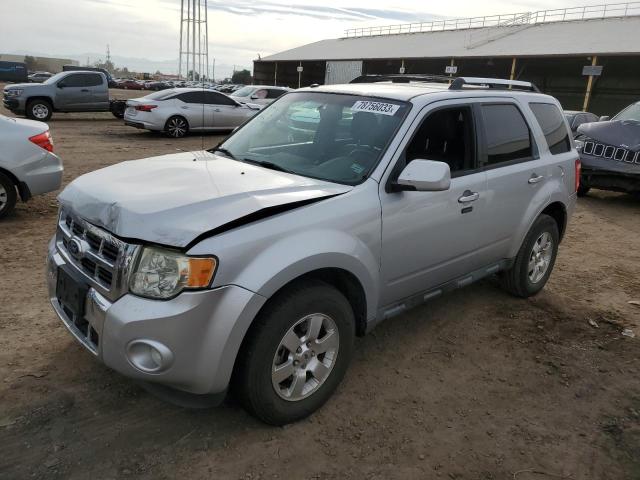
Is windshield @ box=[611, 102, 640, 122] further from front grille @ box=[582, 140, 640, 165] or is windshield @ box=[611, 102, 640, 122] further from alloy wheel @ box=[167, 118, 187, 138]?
alloy wheel @ box=[167, 118, 187, 138]

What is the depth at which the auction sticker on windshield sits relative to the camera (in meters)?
3.49

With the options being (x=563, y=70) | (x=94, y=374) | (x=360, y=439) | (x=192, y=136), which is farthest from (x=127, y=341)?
(x=563, y=70)

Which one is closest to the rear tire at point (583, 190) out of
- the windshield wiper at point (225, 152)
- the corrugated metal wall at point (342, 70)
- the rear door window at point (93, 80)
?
the windshield wiper at point (225, 152)

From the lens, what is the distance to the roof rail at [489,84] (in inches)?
160

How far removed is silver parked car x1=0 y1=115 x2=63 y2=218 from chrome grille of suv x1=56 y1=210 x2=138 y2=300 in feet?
11.9

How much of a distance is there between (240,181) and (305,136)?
2.87 feet

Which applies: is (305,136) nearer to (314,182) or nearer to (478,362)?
(314,182)

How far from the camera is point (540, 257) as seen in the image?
4.89m

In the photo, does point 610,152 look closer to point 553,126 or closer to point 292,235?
point 553,126

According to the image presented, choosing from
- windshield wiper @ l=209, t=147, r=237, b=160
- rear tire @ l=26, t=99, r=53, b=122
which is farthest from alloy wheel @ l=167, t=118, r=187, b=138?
windshield wiper @ l=209, t=147, r=237, b=160

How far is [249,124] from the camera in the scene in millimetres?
4211

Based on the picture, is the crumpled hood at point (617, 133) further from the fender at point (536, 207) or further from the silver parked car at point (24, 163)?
the silver parked car at point (24, 163)

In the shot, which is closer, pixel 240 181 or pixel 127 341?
pixel 127 341

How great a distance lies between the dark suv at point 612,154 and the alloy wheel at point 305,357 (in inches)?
314
